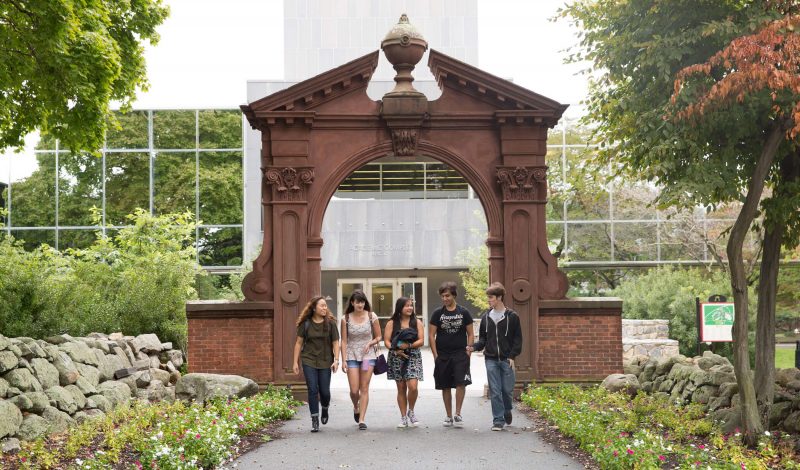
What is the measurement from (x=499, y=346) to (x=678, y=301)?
15.5 m

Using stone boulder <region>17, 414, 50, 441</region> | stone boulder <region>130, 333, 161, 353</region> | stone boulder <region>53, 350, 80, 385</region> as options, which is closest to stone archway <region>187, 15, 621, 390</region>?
stone boulder <region>130, 333, 161, 353</region>

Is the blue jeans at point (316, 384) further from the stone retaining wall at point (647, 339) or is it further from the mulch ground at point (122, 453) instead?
the stone retaining wall at point (647, 339)

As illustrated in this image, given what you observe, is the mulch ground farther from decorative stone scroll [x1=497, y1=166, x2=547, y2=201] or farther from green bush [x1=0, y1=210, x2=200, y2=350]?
decorative stone scroll [x1=497, y1=166, x2=547, y2=201]

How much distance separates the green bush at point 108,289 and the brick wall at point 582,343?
8.29 m

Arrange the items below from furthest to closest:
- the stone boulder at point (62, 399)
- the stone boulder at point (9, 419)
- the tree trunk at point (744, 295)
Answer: the stone boulder at point (62, 399), the stone boulder at point (9, 419), the tree trunk at point (744, 295)

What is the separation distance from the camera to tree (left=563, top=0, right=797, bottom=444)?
34.7 ft

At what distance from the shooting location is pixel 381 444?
427 inches

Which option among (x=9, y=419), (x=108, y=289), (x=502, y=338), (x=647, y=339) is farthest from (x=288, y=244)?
(x=647, y=339)

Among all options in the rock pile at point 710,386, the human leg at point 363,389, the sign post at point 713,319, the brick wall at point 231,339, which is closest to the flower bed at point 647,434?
the rock pile at point 710,386

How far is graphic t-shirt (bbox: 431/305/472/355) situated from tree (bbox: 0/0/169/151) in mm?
5281

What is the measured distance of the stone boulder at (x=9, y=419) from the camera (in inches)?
409

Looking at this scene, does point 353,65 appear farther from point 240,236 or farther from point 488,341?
point 240,236

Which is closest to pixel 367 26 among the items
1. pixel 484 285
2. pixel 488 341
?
pixel 484 285

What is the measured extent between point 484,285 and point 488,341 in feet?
65.7
